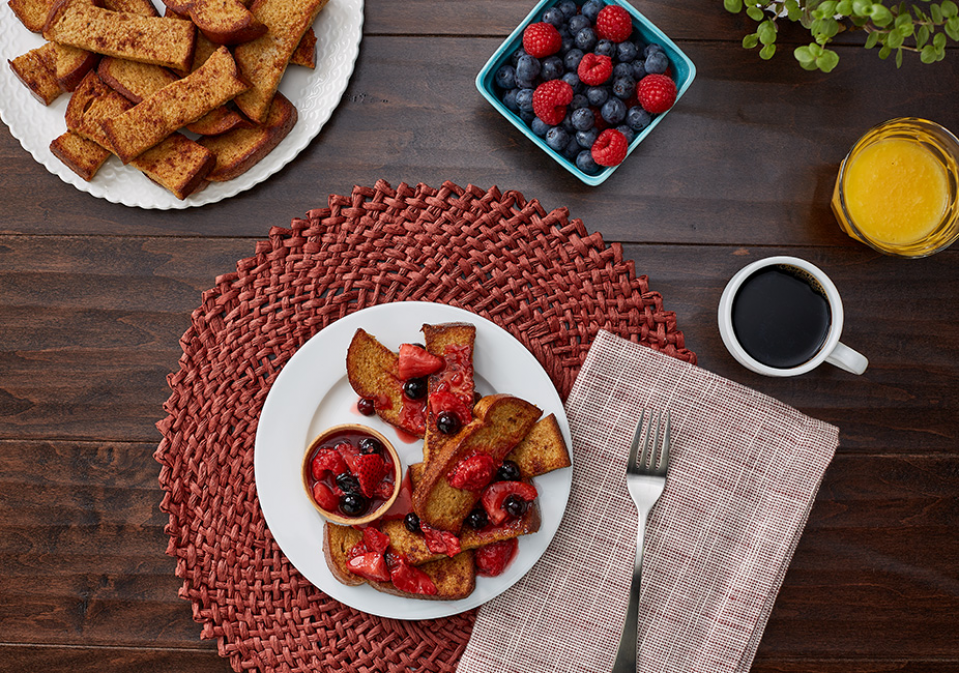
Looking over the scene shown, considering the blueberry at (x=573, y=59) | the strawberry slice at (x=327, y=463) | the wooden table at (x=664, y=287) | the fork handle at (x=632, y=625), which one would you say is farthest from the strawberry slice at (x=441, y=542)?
the blueberry at (x=573, y=59)

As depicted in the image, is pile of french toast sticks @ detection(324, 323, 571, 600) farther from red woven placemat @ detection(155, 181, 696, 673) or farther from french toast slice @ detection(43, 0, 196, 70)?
french toast slice @ detection(43, 0, 196, 70)

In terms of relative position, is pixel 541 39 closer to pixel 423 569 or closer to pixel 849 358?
pixel 849 358

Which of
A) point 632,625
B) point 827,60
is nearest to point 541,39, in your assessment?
point 827,60

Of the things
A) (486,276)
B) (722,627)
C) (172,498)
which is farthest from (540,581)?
(172,498)

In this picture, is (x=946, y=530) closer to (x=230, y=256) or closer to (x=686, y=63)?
(x=686, y=63)

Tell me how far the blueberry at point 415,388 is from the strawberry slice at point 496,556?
34cm

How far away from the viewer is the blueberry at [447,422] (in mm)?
1333

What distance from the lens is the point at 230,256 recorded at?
5.20ft

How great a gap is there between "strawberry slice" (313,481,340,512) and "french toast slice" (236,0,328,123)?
31.4 inches

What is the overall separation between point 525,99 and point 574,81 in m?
0.11

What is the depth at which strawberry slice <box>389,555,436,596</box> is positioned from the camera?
137 centimetres

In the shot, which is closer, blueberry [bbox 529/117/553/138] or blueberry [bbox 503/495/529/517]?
blueberry [bbox 503/495/529/517]

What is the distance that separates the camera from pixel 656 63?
1.45m

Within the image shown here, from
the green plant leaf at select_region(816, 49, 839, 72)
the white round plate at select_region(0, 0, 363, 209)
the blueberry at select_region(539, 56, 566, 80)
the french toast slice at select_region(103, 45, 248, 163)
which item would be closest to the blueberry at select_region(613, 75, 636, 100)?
the blueberry at select_region(539, 56, 566, 80)
